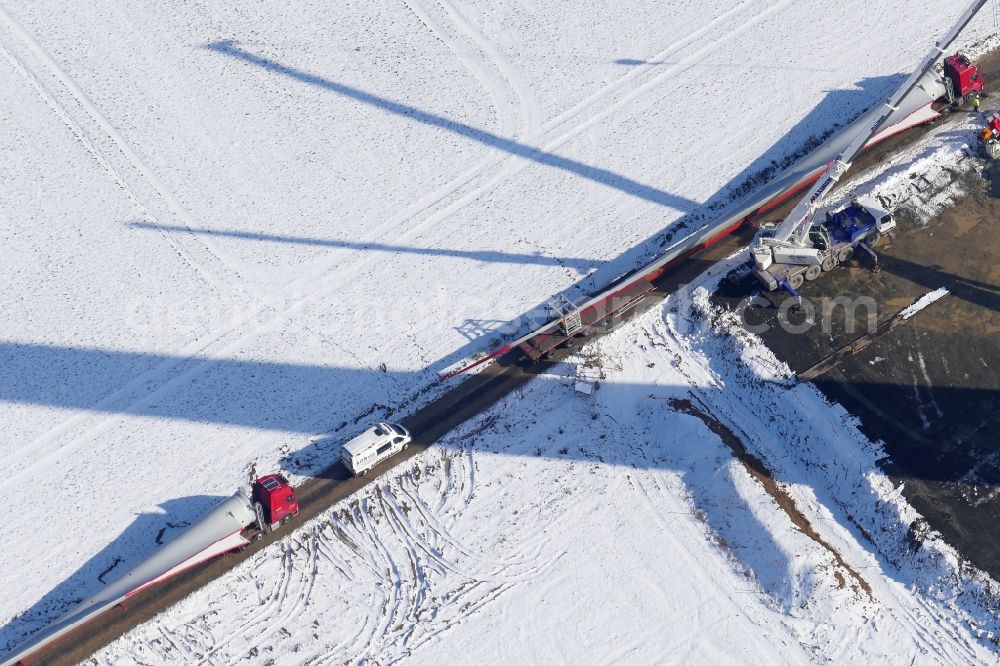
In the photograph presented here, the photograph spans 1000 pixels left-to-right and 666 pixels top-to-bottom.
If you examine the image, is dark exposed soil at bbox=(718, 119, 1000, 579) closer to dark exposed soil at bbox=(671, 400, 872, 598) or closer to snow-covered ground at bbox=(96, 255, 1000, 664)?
snow-covered ground at bbox=(96, 255, 1000, 664)

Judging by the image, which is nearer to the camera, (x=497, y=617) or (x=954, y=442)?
(x=497, y=617)

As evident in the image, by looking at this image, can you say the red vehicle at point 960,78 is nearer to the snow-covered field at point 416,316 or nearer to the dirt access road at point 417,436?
the dirt access road at point 417,436

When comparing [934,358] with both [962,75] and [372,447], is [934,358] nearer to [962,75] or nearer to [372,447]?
[962,75]

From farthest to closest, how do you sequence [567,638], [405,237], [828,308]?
[405,237] → [828,308] → [567,638]

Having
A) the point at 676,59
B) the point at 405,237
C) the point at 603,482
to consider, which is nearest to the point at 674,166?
the point at 676,59

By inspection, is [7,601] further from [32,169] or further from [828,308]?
[828,308]
